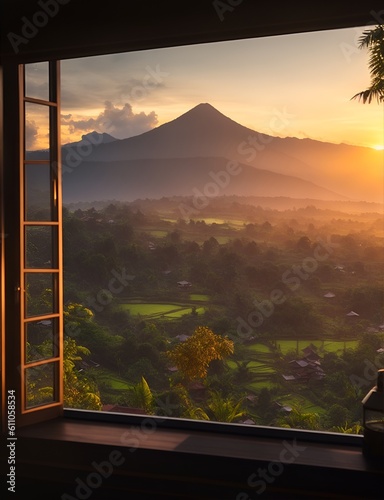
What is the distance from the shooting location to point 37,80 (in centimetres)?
293

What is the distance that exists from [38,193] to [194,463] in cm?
154

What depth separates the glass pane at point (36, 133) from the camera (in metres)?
2.90

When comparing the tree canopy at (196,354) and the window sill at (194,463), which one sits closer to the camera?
the window sill at (194,463)

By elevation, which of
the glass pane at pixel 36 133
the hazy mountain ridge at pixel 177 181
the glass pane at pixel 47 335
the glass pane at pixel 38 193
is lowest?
the glass pane at pixel 47 335

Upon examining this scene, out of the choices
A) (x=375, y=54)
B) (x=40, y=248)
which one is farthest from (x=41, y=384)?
(x=375, y=54)

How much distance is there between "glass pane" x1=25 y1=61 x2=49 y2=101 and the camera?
2898mm

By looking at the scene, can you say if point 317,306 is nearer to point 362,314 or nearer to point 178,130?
point 362,314

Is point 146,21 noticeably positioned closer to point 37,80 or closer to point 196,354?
point 37,80

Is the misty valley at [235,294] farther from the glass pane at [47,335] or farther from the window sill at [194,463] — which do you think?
the window sill at [194,463]

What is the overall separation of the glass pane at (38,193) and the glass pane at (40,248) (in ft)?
0.25

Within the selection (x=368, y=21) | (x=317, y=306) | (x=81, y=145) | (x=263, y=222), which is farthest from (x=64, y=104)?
(x=368, y=21)

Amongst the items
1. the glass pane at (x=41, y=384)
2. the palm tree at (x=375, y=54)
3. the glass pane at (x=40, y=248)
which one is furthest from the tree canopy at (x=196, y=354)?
the glass pane at (x=40, y=248)

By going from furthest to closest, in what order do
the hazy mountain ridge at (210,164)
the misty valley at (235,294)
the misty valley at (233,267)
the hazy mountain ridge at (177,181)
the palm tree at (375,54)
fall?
the hazy mountain ridge at (177,181) < the hazy mountain ridge at (210,164) < the misty valley at (235,294) < the misty valley at (233,267) < the palm tree at (375,54)

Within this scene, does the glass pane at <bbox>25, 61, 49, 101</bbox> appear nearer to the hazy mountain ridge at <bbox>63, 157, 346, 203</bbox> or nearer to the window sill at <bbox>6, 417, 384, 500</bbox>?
the window sill at <bbox>6, 417, 384, 500</bbox>
